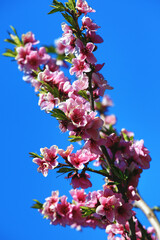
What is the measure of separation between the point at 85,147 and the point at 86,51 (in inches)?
31.7

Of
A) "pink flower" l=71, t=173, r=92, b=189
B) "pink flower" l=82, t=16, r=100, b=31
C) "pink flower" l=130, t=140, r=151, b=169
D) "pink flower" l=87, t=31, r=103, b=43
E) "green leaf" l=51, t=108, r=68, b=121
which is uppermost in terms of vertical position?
"pink flower" l=82, t=16, r=100, b=31

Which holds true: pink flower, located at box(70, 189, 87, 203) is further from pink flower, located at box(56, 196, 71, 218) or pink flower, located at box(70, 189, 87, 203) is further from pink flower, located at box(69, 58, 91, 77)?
pink flower, located at box(69, 58, 91, 77)

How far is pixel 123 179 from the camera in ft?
6.64

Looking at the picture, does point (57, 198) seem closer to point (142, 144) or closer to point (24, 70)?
point (142, 144)

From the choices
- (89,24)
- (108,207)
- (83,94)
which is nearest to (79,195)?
(108,207)

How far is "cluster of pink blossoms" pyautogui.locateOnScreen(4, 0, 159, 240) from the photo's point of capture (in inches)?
70.0

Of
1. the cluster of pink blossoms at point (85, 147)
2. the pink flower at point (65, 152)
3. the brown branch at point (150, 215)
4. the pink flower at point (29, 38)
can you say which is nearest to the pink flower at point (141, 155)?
the cluster of pink blossoms at point (85, 147)

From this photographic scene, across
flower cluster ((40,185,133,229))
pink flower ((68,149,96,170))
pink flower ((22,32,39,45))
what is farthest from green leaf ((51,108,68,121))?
pink flower ((22,32,39,45))

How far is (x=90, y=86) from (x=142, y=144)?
2.55 feet

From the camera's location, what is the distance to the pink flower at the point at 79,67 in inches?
77.1

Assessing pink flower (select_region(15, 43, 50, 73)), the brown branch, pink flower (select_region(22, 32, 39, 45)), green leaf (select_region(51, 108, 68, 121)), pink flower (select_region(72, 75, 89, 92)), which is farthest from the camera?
the brown branch

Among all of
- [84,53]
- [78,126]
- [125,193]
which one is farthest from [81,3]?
[125,193]

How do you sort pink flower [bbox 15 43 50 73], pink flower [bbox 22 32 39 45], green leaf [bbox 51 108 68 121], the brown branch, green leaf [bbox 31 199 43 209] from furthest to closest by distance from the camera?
the brown branch → pink flower [bbox 22 32 39 45] → pink flower [bbox 15 43 50 73] → green leaf [bbox 31 199 43 209] → green leaf [bbox 51 108 68 121]

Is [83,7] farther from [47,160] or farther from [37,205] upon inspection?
[37,205]
